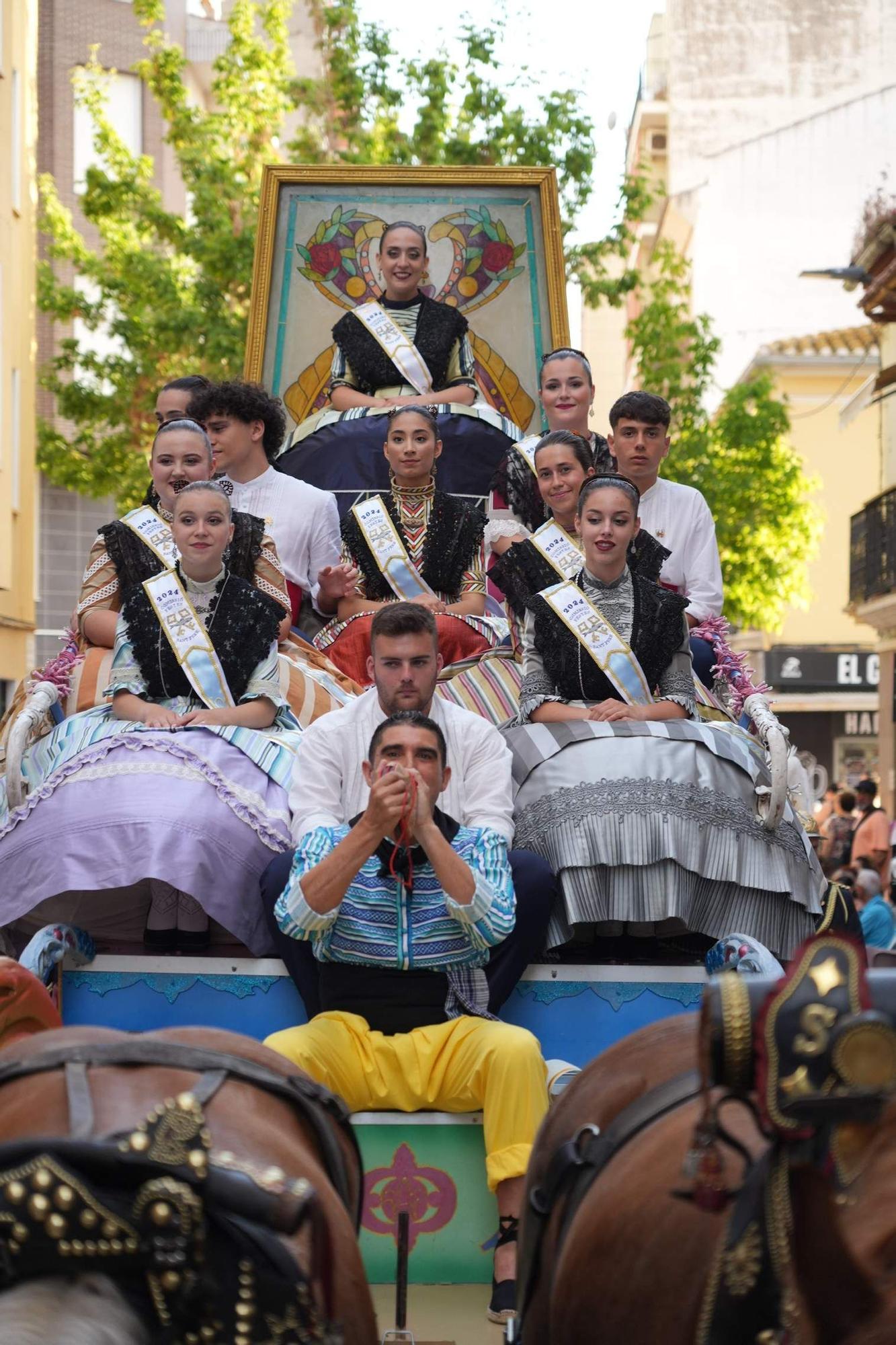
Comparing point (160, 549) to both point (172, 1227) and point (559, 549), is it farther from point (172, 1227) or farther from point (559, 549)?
point (172, 1227)

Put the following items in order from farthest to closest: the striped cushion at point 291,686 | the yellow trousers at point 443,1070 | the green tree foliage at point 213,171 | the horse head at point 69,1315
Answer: the green tree foliage at point 213,171, the striped cushion at point 291,686, the yellow trousers at point 443,1070, the horse head at point 69,1315

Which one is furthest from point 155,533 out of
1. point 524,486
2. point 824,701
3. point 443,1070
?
point 824,701

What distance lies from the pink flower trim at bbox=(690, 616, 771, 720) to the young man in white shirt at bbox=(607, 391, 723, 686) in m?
0.16

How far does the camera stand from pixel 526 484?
7.71 metres

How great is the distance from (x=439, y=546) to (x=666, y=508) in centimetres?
91

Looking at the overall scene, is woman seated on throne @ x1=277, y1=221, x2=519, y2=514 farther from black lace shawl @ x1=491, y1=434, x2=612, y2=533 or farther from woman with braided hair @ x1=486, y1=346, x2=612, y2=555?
black lace shawl @ x1=491, y1=434, x2=612, y2=533

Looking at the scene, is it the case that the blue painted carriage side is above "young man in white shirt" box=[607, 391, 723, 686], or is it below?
below

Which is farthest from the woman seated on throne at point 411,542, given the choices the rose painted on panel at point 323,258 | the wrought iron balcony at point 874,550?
the wrought iron balcony at point 874,550

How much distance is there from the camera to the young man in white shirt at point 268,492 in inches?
292

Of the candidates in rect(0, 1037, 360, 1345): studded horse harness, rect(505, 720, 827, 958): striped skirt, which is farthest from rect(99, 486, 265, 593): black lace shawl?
rect(0, 1037, 360, 1345): studded horse harness

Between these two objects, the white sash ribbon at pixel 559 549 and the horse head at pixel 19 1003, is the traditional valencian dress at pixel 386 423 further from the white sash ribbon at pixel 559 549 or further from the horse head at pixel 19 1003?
the horse head at pixel 19 1003

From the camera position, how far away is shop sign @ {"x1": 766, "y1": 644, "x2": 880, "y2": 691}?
99.6ft

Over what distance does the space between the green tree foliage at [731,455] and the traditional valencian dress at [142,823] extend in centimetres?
1445

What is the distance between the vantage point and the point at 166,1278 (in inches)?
89.4
